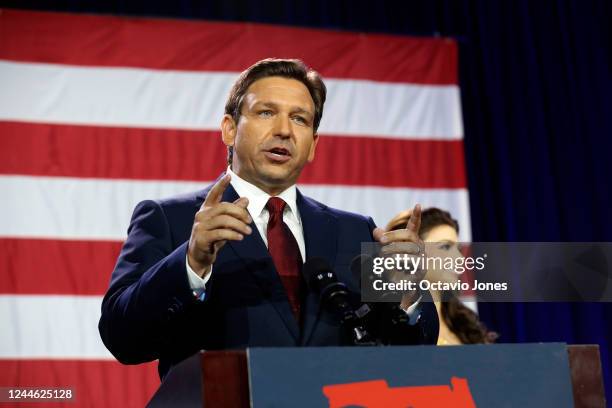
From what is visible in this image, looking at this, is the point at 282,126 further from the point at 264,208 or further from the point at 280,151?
the point at 264,208

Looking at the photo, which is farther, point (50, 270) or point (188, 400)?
point (50, 270)

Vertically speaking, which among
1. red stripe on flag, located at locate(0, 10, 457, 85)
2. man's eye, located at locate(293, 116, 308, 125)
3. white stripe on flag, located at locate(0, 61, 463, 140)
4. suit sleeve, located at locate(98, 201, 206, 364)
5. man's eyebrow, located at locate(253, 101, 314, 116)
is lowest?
suit sleeve, located at locate(98, 201, 206, 364)

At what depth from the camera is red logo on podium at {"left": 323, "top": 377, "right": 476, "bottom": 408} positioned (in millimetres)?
1053

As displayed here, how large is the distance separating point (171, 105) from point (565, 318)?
1968 millimetres

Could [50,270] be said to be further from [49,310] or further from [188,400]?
[188,400]

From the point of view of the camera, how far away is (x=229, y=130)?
180 centimetres

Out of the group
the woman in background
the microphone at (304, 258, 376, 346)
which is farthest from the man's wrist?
the woman in background

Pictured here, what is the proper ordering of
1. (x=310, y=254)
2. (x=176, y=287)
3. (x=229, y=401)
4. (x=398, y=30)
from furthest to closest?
(x=398, y=30), (x=310, y=254), (x=176, y=287), (x=229, y=401)

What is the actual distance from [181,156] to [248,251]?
1752 millimetres

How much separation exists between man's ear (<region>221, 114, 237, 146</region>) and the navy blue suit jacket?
195mm

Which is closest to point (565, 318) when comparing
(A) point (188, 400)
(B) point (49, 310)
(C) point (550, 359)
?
(B) point (49, 310)

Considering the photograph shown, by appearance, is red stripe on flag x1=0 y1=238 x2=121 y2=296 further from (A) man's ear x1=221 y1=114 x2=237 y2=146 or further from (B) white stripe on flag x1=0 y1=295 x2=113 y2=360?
(A) man's ear x1=221 y1=114 x2=237 y2=146

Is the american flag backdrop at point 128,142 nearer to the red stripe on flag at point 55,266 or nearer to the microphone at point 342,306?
the red stripe on flag at point 55,266

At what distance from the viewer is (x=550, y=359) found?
1154 mm
